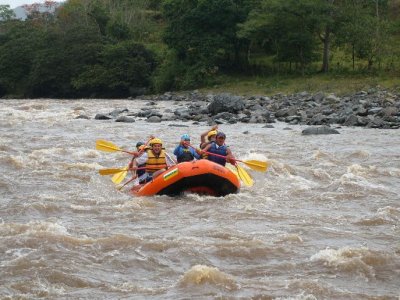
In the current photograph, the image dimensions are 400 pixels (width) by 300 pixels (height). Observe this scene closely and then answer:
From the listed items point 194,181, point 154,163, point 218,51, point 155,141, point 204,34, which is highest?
point 204,34

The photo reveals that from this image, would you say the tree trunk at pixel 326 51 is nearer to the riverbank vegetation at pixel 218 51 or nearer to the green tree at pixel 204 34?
the riverbank vegetation at pixel 218 51

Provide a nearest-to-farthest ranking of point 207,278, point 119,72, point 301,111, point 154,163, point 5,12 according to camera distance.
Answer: point 207,278
point 154,163
point 301,111
point 119,72
point 5,12

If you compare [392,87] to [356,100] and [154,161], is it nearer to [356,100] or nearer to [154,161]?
Answer: [356,100]

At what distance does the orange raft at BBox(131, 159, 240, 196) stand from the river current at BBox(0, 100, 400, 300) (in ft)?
0.55

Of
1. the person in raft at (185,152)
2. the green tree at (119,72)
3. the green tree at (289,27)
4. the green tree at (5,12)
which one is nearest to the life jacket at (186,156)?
the person in raft at (185,152)

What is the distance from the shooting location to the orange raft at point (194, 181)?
10445 millimetres

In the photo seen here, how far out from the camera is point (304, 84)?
118 ft

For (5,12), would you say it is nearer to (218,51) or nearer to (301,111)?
(218,51)

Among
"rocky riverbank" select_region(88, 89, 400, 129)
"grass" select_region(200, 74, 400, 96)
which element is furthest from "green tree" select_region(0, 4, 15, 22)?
"rocky riverbank" select_region(88, 89, 400, 129)

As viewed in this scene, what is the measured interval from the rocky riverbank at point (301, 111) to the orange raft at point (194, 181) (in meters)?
11.1

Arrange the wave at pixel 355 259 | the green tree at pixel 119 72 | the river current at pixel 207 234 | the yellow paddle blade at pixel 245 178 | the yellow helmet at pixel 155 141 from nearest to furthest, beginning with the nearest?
the river current at pixel 207 234 → the wave at pixel 355 259 → the yellow helmet at pixel 155 141 → the yellow paddle blade at pixel 245 178 → the green tree at pixel 119 72

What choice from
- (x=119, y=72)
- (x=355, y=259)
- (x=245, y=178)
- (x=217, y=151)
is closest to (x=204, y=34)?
(x=119, y=72)

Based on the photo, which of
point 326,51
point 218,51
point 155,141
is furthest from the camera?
point 218,51

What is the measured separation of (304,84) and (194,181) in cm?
2656
